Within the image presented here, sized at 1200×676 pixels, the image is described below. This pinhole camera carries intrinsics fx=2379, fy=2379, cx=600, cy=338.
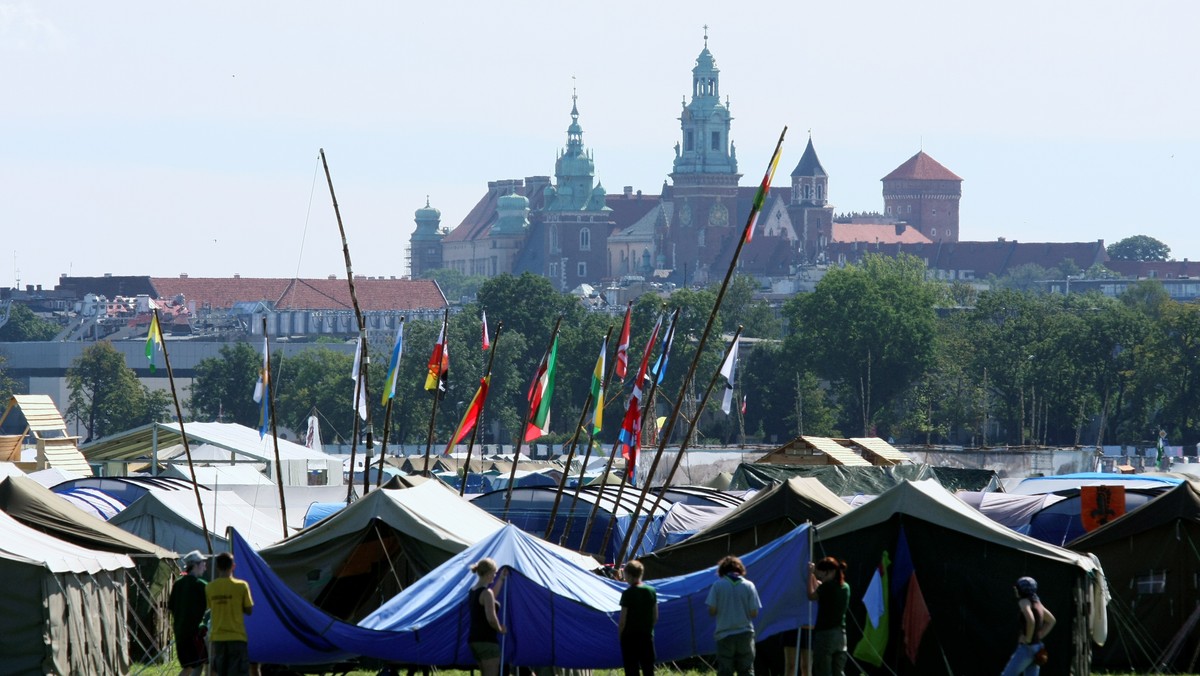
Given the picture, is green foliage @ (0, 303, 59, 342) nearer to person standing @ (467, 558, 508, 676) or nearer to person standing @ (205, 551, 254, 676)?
person standing @ (205, 551, 254, 676)

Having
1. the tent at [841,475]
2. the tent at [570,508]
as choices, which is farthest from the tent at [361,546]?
the tent at [841,475]

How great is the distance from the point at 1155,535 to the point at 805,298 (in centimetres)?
10784

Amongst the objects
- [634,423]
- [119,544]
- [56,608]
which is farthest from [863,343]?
[56,608]

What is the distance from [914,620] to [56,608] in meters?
7.16

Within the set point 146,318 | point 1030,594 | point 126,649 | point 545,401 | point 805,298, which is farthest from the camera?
point 146,318

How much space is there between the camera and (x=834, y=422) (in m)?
121

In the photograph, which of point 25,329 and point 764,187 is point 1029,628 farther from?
point 25,329

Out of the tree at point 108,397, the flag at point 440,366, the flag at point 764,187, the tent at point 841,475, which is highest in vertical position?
the flag at point 764,187

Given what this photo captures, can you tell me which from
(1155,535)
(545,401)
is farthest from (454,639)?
(545,401)

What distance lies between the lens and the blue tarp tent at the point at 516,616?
17984mm

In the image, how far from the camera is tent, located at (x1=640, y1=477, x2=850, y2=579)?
2206 centimetres

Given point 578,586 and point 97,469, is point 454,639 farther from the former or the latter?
point 97,469

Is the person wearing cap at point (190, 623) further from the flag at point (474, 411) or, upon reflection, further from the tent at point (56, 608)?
the flag at point (474, 411)

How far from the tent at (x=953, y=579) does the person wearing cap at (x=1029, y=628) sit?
1847 millimetres
